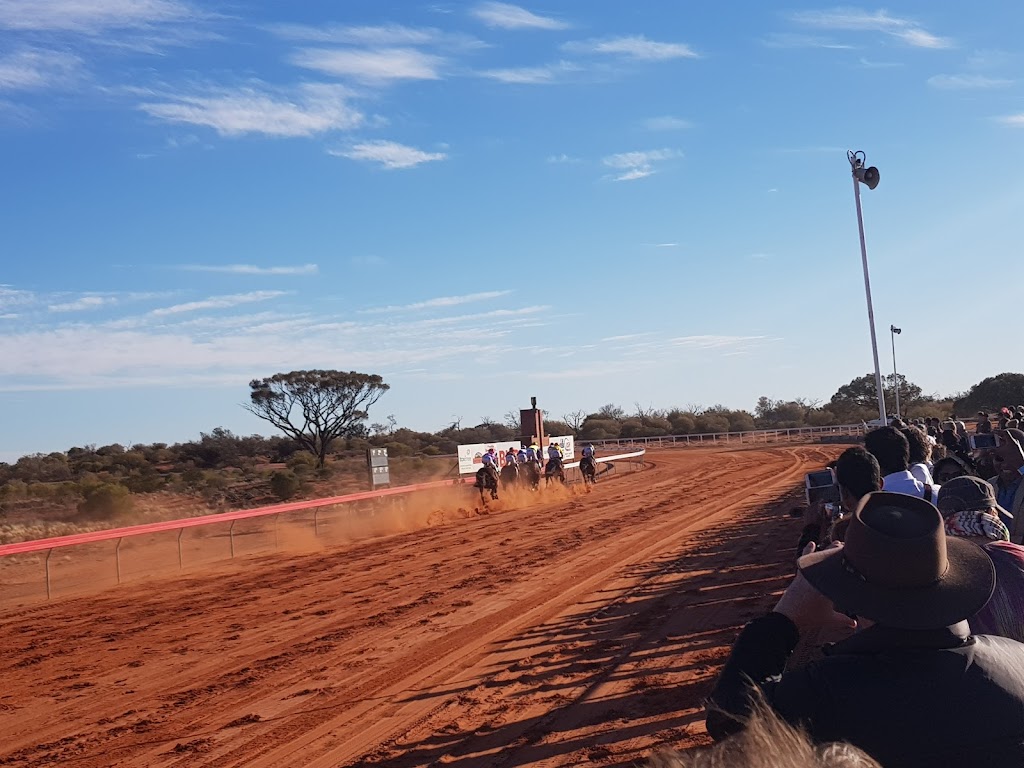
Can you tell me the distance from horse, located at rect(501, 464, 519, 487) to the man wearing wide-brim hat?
1001 inches

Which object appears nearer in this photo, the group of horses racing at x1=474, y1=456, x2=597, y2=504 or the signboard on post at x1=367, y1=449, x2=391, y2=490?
the group of horses racing at x1=474, y1=456, x2=597, y2=504

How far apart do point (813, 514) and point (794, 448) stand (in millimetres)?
43483

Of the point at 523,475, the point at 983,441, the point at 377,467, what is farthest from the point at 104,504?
the point at 983,441

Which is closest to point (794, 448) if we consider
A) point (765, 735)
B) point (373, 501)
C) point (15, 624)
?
point (373, 501)

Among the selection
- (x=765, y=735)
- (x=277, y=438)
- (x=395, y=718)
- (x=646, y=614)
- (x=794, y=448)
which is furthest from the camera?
(x=277, y=438)

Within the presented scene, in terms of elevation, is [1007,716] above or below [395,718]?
above

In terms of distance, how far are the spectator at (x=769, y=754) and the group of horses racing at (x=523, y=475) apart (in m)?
23.7

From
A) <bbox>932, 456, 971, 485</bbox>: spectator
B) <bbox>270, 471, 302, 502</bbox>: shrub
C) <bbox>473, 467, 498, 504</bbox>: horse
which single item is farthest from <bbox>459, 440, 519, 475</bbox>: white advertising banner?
<bbox>932, 456, 971, 485</bbox>: spectator

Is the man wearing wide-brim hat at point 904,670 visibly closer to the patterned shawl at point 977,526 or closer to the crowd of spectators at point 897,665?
A: the crowd of spectators at point 897,665

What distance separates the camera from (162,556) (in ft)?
62.0

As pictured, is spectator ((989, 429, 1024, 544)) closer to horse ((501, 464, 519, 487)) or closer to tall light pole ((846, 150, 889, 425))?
tall light pole ((846, 150, 889, 425))

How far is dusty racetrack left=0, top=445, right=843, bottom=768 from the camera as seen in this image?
240 inches

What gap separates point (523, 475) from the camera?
28297 mm

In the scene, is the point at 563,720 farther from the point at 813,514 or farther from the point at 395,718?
the point at 813,514
